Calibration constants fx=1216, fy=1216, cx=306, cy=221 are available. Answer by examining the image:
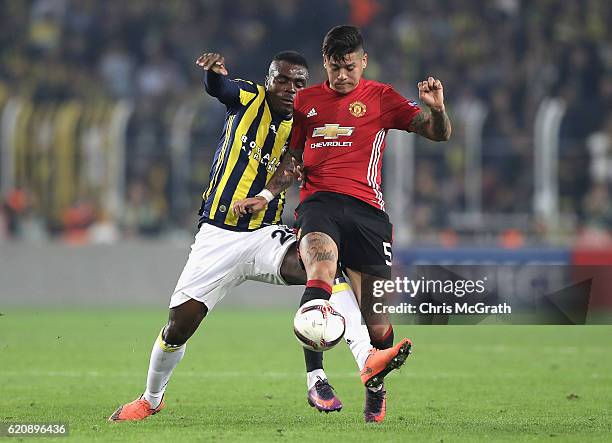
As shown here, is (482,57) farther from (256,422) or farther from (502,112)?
(256,422)

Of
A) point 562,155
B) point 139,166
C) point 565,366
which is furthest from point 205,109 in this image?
point 565,366

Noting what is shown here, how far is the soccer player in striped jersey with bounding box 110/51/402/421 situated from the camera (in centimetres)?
702

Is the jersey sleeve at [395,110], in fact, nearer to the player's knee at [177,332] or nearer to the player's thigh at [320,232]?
the player's thigh at [320,232]

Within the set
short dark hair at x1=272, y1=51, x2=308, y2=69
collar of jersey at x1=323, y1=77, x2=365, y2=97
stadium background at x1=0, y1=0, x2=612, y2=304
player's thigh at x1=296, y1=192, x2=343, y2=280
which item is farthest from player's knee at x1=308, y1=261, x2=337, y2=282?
stadium background at x1=0, y1=0, x2=612, y2=304

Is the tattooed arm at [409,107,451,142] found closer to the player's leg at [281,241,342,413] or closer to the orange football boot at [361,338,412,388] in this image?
the player's leg at [281,241,342,413]

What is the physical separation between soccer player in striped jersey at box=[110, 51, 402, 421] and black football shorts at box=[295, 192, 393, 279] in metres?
0.36

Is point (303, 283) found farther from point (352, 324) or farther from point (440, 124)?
point (440, 124)

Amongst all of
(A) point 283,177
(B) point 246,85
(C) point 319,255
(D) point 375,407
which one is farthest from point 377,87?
(D) point 375,407

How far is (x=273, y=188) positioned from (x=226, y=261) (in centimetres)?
51

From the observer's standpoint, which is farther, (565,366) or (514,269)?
(565,366)

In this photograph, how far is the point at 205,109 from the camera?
55.9 feet

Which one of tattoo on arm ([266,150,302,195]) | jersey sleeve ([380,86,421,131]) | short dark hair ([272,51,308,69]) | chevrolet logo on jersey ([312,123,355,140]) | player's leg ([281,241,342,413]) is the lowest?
player's leg ([281,241,342,413])

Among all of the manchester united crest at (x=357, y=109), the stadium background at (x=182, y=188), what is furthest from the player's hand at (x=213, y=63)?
the stadium background at (x=182, y=188)

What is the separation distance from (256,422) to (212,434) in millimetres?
601
